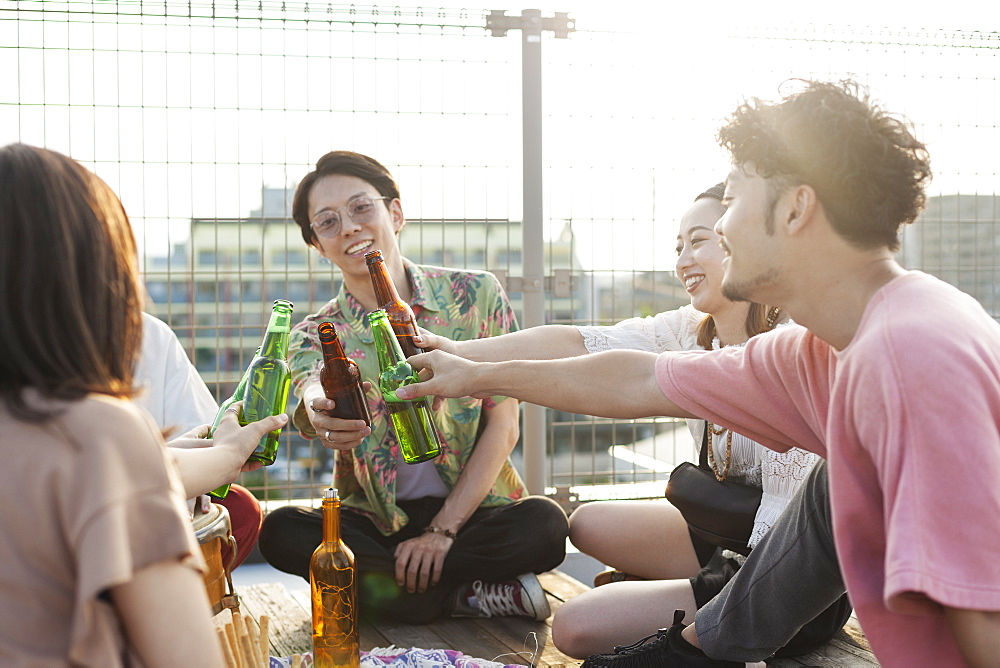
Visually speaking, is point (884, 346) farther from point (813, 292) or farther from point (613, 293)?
point (613, 293)

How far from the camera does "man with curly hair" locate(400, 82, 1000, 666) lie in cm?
134

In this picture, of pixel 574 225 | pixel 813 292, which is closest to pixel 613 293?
pixel 574 225

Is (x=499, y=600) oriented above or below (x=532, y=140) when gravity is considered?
below

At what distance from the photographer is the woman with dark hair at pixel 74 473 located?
3.43 ft

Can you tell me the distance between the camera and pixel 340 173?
132 inches

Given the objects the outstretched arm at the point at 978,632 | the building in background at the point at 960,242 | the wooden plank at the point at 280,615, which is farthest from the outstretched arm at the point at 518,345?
the building in background at the point at 960,242

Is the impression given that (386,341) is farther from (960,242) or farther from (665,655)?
(960,242)

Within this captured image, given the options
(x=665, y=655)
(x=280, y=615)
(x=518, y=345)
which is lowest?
(x=280, y=615)

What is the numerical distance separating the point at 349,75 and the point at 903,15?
8.99 ft

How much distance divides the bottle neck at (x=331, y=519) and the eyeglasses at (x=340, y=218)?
1.22 m

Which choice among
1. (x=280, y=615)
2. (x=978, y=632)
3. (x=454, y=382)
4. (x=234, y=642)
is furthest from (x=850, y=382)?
(x=280, y=615)

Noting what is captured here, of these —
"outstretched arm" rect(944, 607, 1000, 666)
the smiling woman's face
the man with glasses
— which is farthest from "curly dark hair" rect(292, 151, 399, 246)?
"outstretched arm" rect(944, 607, 1000, 666)

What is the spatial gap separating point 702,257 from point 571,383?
34.0 inches

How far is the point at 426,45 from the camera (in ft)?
13.5
